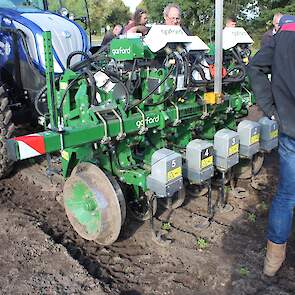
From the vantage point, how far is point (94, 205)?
3365 mm

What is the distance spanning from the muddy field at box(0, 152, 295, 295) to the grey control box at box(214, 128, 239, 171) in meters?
0.54

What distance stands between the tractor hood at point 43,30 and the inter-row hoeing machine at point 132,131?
1084 mm

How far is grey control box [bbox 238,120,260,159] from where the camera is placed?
400 cm

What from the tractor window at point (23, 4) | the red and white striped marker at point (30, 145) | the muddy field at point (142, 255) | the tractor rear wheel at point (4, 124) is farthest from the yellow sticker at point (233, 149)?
the tractor window at point (23, 4)

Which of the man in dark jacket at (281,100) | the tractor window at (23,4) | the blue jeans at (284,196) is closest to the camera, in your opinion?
the man in dark jacket at (281,100)

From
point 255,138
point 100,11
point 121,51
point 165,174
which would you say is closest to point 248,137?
point 255,138

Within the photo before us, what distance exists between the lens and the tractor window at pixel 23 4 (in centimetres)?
542

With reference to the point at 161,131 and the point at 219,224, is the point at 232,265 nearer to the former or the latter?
the point at 219,224

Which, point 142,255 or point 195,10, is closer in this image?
point 142,255

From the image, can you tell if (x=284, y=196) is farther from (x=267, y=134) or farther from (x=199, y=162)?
(x=267, y=134)

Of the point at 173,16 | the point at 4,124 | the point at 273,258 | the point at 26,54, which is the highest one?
the point at 173,16

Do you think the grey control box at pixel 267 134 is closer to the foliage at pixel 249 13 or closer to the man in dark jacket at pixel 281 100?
the man in dark jacket at pixel 281 100

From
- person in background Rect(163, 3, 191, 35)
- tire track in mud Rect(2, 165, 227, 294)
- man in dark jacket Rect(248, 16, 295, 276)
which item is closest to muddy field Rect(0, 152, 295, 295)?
tire track in mud Rect(2, 165, 227, 294)

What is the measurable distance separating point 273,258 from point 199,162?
0.98 m
